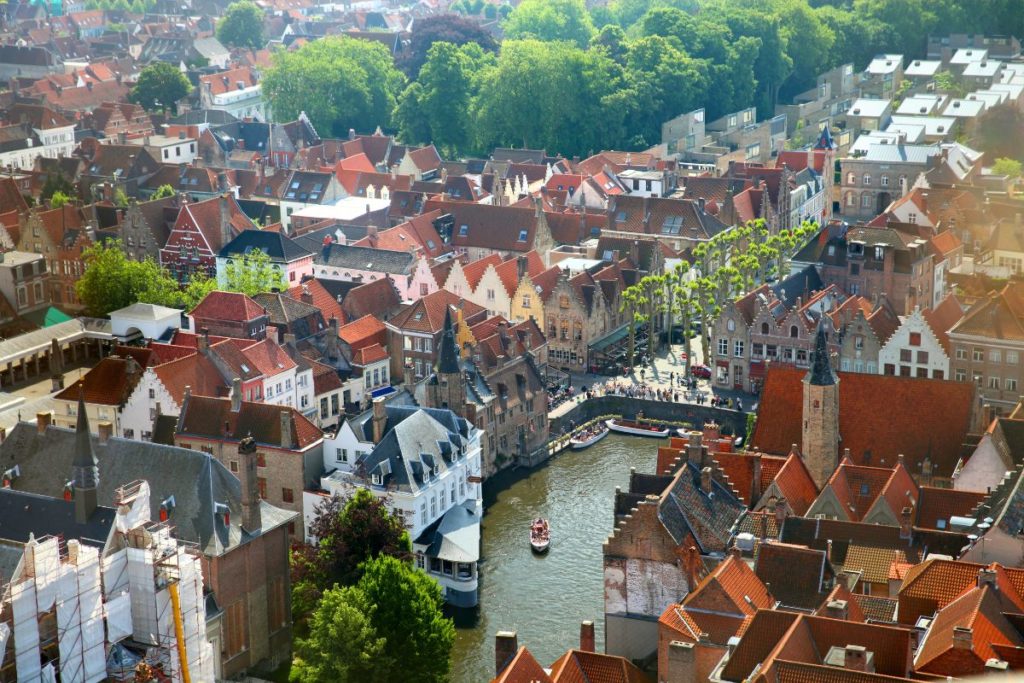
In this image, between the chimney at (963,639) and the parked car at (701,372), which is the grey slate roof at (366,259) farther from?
the chimney at (963,639)

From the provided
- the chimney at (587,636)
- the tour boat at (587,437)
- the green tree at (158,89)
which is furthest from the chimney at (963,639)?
the green tree at (158,89)

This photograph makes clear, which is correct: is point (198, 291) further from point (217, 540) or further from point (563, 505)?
point (217, 540)

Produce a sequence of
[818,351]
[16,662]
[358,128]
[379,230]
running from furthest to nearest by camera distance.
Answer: [358,128] < [379,230] < [818,351] < [16,662]

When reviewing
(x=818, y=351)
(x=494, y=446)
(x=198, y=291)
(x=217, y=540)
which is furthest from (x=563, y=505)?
(x=198, y=291)

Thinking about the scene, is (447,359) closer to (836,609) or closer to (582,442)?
(582,442)

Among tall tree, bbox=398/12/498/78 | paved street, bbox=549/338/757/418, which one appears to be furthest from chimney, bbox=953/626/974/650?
tall tree, bbox=398/12/498/78

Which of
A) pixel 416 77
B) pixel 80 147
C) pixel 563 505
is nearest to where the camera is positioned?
pixel 563 505
